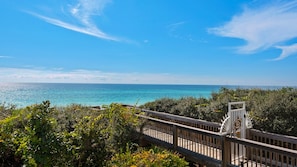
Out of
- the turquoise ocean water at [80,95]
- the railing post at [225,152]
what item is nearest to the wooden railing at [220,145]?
the railing post at [225,152]

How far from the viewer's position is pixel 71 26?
13.1m

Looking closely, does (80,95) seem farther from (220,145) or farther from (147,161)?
(147,161)

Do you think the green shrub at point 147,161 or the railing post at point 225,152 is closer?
the green shrub at point 147,161

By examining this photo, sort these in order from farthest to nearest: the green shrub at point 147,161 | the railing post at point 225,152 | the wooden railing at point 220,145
A: 1. the railing post at point 225,152
2. the wooden railing at point 220,145
3. the green shrub at point 147,161

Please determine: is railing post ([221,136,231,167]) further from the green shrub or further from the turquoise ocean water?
the turquoise ocean water

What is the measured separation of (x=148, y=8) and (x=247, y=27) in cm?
534

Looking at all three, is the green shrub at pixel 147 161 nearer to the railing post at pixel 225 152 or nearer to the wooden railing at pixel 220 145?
the railing post at pixel 225 152

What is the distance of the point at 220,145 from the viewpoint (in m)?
5.21

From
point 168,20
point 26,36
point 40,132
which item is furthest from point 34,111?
point 26,36

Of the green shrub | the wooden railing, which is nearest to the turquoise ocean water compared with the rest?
Result: the wooden railing

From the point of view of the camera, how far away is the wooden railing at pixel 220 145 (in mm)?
4332

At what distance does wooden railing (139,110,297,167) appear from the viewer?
4332 millimetres

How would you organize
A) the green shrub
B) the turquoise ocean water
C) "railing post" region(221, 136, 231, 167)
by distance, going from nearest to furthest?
the green shrub < "railing post" region(221, 136, 231, 167) < the turquoise ocean water

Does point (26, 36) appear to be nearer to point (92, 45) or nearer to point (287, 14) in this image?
point (92, 45)
